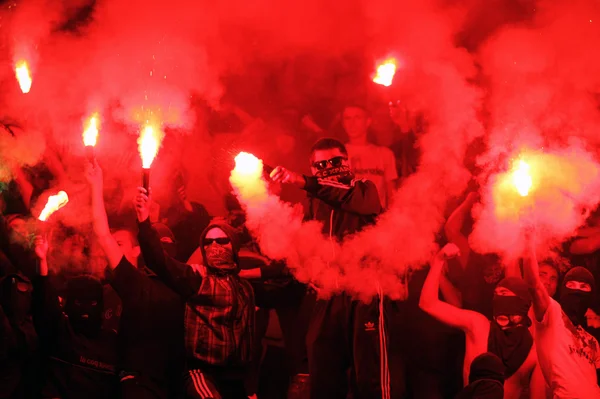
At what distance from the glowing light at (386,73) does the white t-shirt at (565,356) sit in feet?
7.61

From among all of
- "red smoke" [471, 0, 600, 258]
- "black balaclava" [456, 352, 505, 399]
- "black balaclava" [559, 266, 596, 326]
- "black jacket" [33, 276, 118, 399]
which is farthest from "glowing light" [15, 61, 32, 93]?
"black balaclava" [559, 266, 596, 326]

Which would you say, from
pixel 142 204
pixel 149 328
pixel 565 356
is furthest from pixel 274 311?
pixel 565 356

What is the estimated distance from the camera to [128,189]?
611 centimetres

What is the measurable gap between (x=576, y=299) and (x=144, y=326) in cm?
343

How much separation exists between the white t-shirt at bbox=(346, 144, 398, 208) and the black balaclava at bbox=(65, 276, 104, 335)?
2.29m

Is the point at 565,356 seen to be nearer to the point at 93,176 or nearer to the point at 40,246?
the point at 93,176

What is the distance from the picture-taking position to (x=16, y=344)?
5.18m

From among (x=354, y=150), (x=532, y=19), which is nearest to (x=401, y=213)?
(x=354, y=150)

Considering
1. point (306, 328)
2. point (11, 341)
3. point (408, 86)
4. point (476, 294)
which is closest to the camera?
point (11, 341)

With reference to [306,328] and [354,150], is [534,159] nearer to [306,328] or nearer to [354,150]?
[354,150]

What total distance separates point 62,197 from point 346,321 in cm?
240

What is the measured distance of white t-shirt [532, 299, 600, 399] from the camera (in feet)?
18.7

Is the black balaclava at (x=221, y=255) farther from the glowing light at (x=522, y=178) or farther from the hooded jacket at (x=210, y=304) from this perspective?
the glowing light at (x=522, y=178)

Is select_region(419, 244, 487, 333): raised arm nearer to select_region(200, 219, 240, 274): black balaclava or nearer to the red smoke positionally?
the red smoke
